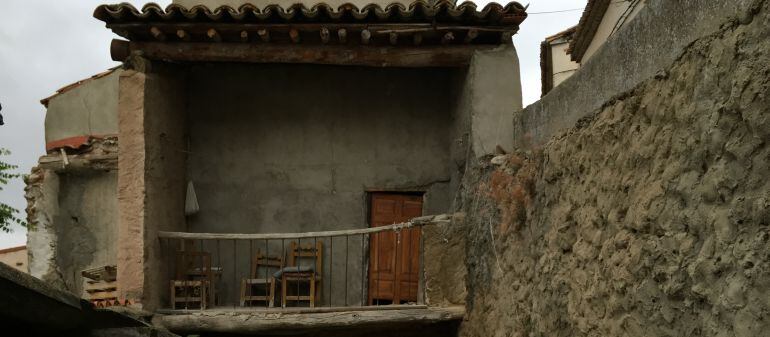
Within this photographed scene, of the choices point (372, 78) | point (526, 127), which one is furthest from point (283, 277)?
point (526, 127)

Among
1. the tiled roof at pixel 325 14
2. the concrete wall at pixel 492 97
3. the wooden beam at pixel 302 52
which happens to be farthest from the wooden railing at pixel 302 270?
the tiled roof at pixel 325 14

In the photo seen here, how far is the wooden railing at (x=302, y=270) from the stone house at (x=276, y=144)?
0.03 m

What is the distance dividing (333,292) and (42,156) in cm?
483

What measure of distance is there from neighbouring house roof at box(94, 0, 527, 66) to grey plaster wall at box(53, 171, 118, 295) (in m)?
3.06

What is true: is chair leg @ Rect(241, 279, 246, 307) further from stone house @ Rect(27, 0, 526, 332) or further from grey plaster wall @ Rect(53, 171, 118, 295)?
grey plaster wall @ Rect(53, 171, 118, 295)

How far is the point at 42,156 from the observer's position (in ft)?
36.1

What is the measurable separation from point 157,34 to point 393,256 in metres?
3.56

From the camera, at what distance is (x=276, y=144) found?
30.9 ft

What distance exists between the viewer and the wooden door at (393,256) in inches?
352

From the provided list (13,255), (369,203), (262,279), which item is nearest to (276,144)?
(369,203)

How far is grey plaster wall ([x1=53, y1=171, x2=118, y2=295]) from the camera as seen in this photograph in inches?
416

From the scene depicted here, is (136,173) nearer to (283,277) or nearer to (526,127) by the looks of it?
(283,277)

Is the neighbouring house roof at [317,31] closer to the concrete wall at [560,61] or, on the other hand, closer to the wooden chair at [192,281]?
the wooden chair at [192,281]

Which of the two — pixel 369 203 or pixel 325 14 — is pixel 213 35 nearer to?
pixel 325 14
